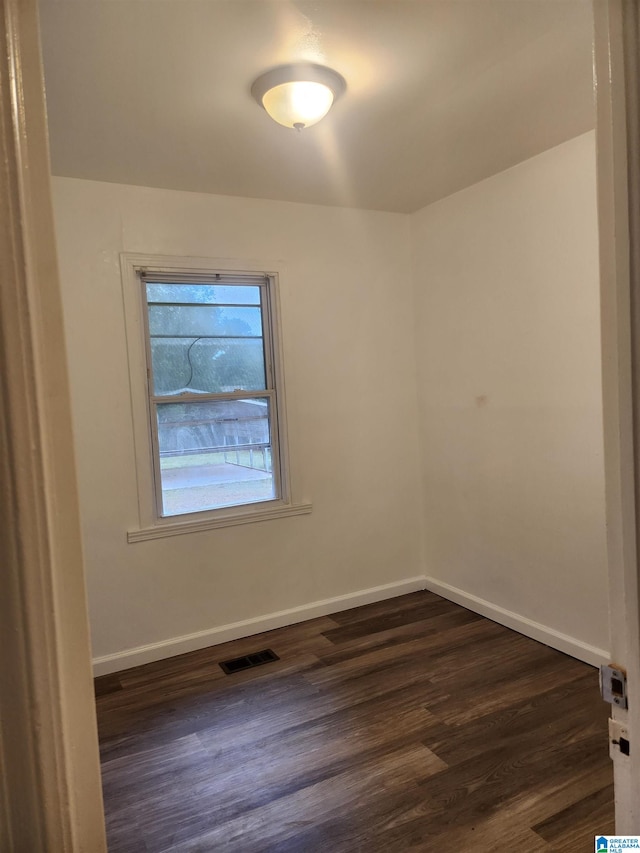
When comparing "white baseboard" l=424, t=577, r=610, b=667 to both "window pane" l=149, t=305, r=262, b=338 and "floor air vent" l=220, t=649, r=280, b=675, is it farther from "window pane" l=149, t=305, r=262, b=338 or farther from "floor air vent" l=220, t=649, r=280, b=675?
"window pane" l=149, t=305, r=262, b=338

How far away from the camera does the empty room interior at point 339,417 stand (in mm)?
1973

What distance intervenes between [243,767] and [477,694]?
1.14m

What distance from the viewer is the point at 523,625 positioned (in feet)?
10.9

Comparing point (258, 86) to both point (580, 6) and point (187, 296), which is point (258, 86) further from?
point (187, 296)

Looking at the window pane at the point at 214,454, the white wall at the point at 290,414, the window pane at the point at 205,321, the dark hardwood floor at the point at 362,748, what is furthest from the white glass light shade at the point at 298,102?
the dark hardwood floor at the point at 362,748

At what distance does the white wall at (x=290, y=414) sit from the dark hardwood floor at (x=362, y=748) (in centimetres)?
39

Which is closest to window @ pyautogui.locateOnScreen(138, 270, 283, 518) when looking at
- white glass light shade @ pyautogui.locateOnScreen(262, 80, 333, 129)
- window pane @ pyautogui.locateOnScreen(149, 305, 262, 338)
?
window pane @ pyautogui.locateOnScreen(149, 305, 262, 338)

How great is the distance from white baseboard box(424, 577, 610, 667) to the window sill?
3.69 feet

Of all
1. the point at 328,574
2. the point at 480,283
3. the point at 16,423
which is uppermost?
the point at 480,283

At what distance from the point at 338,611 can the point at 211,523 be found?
1.09 m

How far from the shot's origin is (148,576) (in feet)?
10.6

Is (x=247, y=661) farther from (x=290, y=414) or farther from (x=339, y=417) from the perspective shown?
(x=339, y=417)

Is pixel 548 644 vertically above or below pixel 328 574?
below

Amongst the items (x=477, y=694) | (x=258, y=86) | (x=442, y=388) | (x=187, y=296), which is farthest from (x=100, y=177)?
(x=477, y=694)
